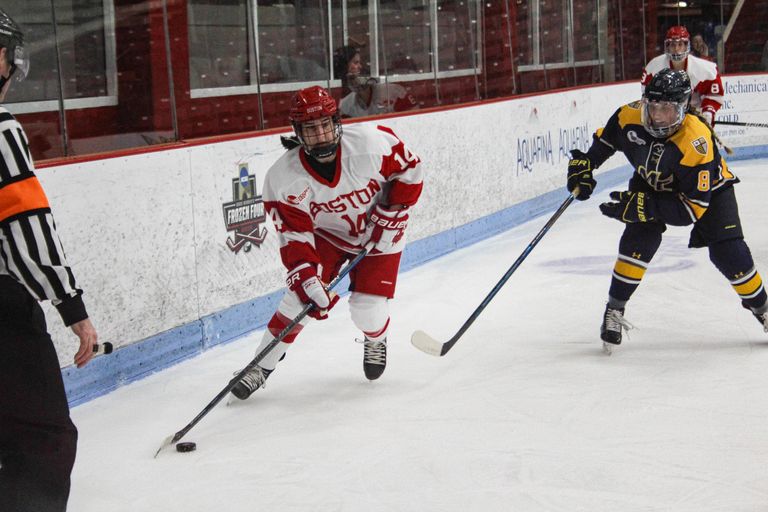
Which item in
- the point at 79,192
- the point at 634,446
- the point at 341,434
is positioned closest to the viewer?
the point at 634,446

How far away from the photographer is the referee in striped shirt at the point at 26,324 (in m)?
1.54

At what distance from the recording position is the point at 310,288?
2.91m

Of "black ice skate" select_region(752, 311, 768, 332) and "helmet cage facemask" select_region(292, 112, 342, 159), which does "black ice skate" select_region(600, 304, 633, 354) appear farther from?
"helmet cage facemask" select_region(292, 112, 342, 159)

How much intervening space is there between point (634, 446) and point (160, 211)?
1765 millimetres

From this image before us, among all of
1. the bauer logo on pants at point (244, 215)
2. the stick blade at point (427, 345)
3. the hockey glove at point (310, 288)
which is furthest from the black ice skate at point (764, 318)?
the bauer logo on pants at point (244, 215)

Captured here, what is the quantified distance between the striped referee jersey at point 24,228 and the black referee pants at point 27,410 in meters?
0.03

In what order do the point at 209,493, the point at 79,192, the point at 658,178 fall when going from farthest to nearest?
the point at 658,178 < the point at 79,192 < the point at 209,493

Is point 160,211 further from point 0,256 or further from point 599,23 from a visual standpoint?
point 599,23

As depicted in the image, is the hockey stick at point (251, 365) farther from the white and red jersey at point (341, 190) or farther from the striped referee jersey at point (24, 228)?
the striped referee jersey at point (24, 228)

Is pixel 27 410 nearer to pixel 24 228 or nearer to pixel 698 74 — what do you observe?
pixel 24 228

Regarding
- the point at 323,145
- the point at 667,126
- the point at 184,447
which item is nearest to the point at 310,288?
the point at 323,145

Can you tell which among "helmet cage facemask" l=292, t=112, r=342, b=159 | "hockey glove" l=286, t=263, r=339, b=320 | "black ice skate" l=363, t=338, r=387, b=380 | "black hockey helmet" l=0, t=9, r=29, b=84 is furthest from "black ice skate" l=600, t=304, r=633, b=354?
"black hockey helmet" l=0, t=9, r=29, b=84

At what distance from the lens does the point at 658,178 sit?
132 inches

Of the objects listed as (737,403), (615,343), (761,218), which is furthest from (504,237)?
(737,403)
